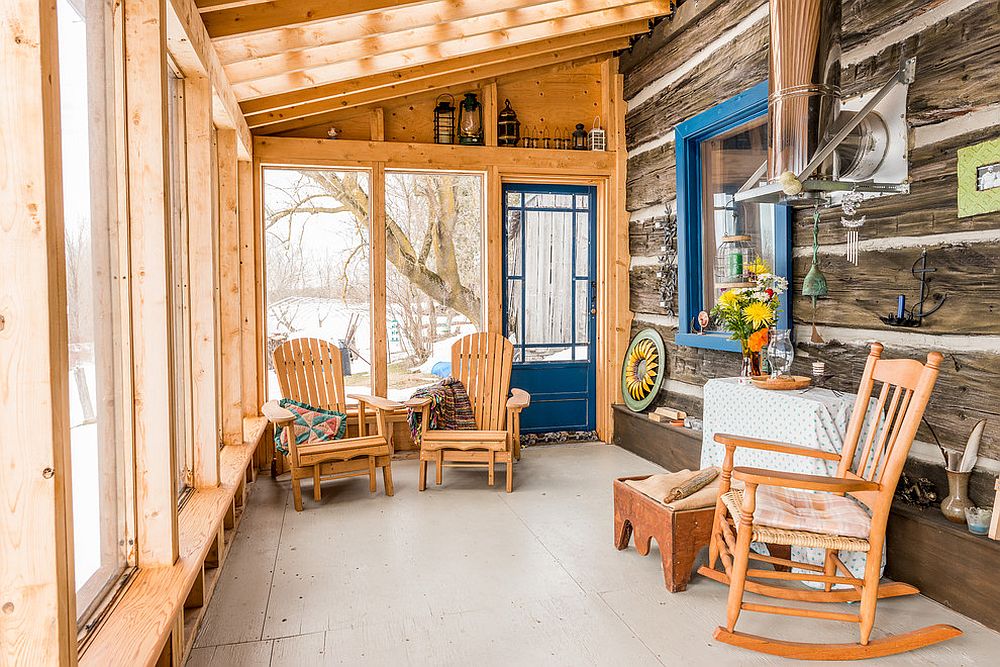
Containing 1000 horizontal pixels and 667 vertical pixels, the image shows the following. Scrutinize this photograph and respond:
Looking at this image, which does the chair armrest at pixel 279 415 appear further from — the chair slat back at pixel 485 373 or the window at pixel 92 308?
the window at pixel 92 308

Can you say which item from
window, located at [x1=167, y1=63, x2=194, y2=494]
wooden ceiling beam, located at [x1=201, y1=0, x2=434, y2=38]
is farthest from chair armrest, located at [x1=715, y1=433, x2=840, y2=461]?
wooden ceiling beam, located at [x1=201, y1=0, x2=434, y2=38]

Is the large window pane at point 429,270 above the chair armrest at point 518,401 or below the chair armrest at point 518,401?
above

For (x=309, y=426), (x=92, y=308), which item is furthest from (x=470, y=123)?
(x=92, y=308)

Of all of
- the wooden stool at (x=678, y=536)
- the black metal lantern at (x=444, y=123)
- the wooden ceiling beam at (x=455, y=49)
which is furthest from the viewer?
the black metal lantern at (x=444, y=123)

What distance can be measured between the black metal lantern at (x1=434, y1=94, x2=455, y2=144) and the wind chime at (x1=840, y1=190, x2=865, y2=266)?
2985 millimetres

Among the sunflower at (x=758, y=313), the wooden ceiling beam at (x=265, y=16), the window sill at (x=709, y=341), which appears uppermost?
the wooden ceiling beam at (x=265, y=16)

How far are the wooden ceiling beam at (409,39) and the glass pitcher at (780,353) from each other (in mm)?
2298

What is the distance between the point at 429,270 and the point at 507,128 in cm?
126

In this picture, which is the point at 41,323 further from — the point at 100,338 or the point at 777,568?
the point at 777,568

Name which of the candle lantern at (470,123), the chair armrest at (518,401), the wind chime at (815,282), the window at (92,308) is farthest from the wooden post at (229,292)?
the wind chime at (815,282)

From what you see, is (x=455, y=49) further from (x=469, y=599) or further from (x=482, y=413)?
(x=469, y=599)

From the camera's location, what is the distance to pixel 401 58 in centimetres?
443

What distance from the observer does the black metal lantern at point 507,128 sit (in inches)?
216

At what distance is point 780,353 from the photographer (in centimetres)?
333
